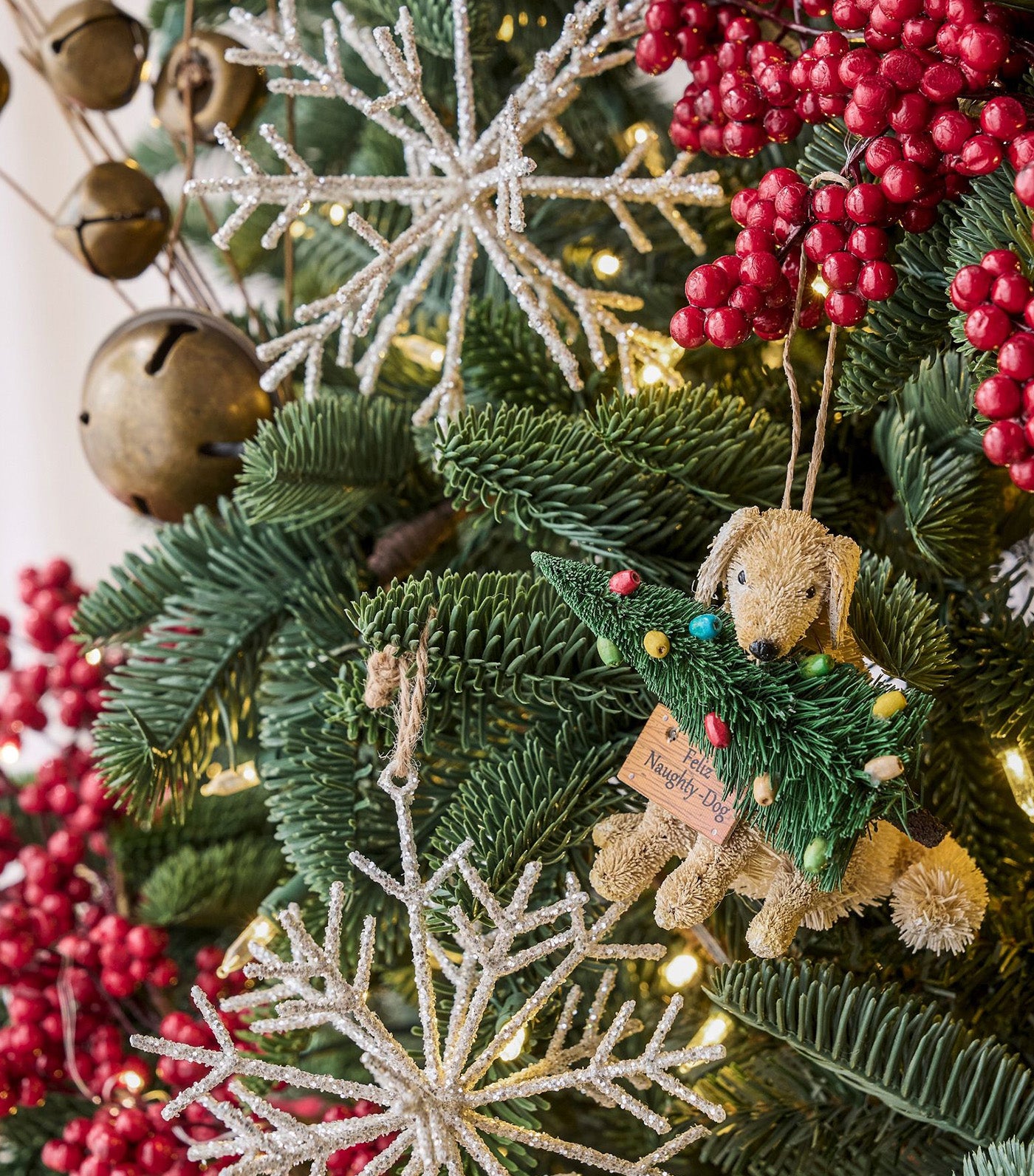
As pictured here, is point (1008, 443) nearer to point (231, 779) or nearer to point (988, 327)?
point (988, 327)

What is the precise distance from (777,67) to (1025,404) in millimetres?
196

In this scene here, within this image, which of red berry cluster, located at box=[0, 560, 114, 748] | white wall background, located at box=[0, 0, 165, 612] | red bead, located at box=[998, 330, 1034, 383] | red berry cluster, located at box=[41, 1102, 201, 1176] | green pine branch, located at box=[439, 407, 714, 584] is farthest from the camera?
white wall background, located at box=[0, 0, 165, 612]

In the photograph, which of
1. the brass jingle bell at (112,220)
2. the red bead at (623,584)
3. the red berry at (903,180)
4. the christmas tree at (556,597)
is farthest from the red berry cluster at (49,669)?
the red berry at (903,180)

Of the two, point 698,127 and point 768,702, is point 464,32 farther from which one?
point 768,702

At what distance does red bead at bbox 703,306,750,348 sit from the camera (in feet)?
1.35

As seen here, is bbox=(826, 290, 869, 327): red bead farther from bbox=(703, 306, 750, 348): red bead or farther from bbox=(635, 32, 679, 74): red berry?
bbox=(635, 32, 679, 74): red berry

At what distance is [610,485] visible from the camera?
1.61 ft

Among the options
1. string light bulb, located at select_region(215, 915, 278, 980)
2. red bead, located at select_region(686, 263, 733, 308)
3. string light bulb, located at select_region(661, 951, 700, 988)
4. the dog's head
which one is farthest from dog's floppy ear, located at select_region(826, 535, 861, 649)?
string light bulb, located at select_region(215, 915, 278, 980)

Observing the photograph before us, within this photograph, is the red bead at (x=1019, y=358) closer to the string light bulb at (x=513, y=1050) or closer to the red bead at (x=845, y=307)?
the red bead at (x=845, y=307)

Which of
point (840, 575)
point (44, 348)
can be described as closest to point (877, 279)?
point (840, 575)

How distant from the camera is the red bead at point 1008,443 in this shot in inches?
13.1

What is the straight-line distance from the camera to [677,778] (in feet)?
1.38

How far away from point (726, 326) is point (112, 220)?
375 mm

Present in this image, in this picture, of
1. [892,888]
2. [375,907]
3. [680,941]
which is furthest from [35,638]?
[892,888]
